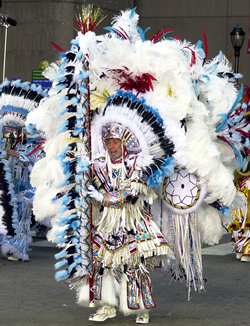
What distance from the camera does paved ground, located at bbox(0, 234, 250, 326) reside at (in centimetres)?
573

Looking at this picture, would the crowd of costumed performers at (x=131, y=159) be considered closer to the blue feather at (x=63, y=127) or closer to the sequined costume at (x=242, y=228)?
the blue feather at (x=63, y=127)

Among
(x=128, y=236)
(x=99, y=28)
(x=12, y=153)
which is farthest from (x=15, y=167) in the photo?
(x=99, y=28)

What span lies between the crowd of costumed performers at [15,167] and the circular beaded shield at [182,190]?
10.9 ft

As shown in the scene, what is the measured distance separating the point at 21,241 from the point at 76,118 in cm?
395

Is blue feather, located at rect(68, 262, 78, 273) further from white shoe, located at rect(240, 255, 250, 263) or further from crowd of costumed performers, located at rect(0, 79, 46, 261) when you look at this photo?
white shoe, located at rect(240, 255, 250, 263)

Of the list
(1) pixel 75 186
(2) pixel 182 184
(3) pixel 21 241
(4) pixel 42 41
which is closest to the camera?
(1) pixel 75 186

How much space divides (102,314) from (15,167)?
416 centimetres

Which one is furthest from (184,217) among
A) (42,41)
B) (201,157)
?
(42,41)

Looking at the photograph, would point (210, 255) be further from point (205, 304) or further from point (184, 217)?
point (184, 217)

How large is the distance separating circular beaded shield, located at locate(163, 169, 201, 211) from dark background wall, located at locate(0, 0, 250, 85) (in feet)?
48.1

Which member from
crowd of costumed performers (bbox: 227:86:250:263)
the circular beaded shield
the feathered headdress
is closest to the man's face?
the feathered headdress

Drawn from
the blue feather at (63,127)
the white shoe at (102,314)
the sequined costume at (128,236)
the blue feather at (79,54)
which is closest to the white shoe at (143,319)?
the sequined costume at (128,236)

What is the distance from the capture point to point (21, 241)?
897 cm

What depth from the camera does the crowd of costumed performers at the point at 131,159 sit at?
17.8ft
